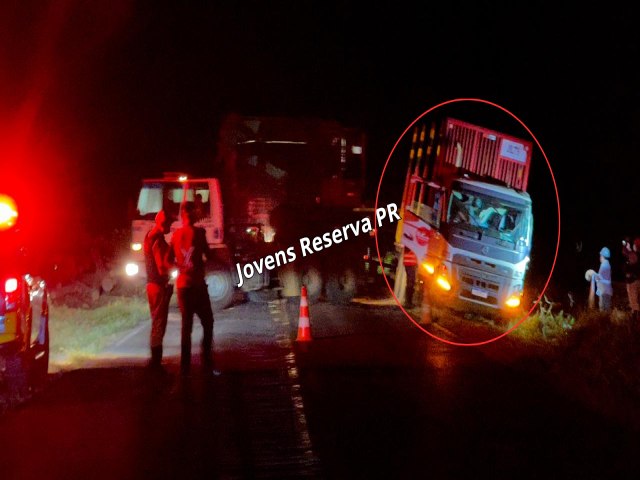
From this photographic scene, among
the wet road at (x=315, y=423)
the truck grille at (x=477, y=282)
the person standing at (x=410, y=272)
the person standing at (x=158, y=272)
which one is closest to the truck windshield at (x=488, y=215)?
the truck grille at (x=477, y=282)

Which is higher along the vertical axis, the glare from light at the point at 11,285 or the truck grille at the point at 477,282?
the glare from light at the point at 11,285

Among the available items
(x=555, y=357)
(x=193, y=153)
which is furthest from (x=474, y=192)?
(x=193, y=153)

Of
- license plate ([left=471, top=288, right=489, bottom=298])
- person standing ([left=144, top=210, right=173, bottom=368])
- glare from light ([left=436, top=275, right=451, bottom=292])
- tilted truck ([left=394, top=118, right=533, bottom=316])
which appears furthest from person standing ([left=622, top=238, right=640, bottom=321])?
person standing ([left=144, top=210, right=173, bottom=368])

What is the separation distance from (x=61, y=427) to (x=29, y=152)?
400 inches

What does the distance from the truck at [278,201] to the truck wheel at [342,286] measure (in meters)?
0.02

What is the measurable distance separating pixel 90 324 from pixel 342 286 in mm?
5686

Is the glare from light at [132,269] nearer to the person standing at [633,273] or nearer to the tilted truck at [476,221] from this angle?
the tilted truck at [476,221]

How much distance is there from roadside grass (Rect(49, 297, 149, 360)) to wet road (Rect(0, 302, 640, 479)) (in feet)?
2.92

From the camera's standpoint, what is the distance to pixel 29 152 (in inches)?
612

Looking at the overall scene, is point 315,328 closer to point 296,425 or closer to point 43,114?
point 296,425

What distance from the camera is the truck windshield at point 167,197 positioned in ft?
51.5

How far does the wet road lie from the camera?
576 cm

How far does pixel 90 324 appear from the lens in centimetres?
1328

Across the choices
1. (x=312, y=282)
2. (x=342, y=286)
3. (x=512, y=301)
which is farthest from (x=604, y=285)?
(x=312, y=282)
